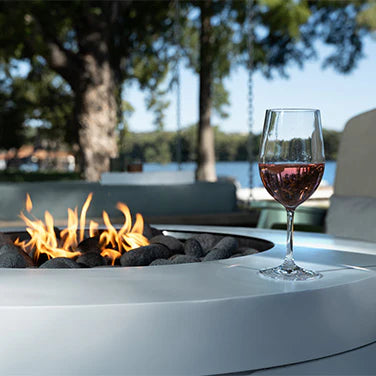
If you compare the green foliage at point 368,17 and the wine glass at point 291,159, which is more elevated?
the green foliage at point 368,17

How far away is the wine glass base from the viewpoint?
1.00m

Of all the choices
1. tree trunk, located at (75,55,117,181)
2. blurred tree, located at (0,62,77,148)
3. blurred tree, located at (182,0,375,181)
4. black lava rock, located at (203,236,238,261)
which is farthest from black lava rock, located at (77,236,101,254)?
blurred tree, located at (0,62,77,148)

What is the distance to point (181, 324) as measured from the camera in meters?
0.87

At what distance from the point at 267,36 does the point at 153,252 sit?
1227 centimetres

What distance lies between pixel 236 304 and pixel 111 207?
11.2 ft

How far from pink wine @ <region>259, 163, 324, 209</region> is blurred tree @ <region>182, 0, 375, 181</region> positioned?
9.36 m

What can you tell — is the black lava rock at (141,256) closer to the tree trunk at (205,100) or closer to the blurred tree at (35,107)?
the tree trunk at (205,100)

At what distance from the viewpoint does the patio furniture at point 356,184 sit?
7.55ft

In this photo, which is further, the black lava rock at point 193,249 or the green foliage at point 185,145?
the green foliage at point 185,145

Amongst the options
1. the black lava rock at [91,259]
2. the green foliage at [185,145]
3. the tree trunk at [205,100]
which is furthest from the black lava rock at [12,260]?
the green foliage at [185,145]

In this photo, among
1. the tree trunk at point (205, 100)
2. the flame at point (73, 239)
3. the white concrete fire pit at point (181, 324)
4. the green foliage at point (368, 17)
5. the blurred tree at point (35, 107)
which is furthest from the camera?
the blurred tree at point (35, 107)

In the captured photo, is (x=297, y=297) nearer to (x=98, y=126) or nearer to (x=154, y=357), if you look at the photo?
(x=154, y=357)

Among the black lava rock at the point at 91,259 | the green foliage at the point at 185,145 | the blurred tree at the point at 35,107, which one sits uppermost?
the blurred tree at the point at 35,107

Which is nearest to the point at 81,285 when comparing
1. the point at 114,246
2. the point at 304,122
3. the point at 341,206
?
the point at 304,122
